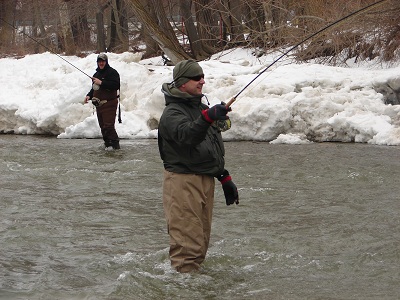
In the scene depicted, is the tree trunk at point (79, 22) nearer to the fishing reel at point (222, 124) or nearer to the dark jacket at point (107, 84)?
the dark jacket at point (107, 84)

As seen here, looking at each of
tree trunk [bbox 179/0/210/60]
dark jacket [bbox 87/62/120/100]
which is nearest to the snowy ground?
dark jacket [bbox 87/62/120/100]

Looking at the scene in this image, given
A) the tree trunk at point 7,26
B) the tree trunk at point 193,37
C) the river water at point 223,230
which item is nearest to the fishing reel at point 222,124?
the river water at point 223,230

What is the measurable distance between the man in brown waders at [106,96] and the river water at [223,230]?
844mm

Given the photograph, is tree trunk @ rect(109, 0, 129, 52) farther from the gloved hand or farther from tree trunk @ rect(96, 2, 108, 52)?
the gloved hand

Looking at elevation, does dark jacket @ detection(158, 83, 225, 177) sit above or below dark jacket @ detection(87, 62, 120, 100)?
below

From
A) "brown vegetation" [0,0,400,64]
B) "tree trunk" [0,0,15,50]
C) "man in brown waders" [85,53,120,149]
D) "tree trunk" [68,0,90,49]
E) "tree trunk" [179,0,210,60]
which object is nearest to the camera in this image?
"man in brown waders" [85,53,120,149]

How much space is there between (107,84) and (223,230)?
21.7 ft

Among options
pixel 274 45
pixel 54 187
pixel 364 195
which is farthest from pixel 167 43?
pixel 364 195

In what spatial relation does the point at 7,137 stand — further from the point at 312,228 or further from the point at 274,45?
the point at 312,228

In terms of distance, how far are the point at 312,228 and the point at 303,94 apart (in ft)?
26.5

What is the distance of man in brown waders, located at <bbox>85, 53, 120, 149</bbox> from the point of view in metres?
14.2

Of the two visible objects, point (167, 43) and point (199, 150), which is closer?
point (199, 150)

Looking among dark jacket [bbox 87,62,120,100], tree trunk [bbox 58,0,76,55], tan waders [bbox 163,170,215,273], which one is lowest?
tan waders [bbox 163,170,215,273]

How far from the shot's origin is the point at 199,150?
19.5 feet
